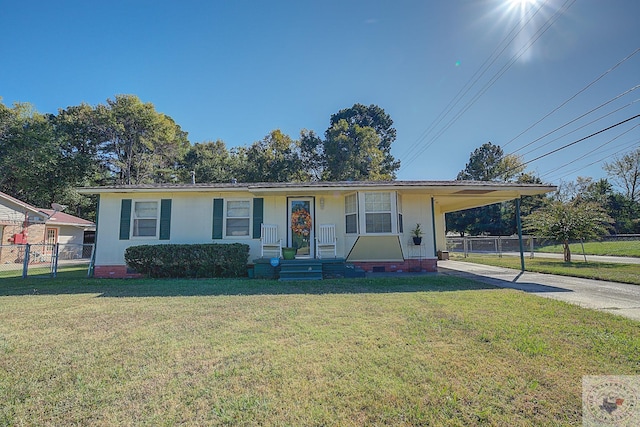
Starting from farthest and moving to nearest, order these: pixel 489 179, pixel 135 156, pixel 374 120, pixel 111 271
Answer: pixel 374 120 < pixel 489 179 < pixel 135 156 < pixel 111 271

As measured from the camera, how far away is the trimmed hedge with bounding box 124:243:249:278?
29.7ft

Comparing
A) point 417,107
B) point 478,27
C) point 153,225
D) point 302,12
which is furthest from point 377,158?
point 153,225

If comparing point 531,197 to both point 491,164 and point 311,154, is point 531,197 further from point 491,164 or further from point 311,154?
point 311,154

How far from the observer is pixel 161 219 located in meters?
9.97

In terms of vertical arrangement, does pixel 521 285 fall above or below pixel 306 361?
above

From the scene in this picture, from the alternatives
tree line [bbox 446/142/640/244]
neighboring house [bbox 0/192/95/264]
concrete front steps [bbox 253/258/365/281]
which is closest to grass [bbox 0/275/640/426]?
concrete front steps [bbox 253/258/365/281]

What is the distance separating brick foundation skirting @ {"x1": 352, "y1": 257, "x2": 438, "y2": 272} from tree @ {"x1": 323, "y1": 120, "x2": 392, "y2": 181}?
1485 cm

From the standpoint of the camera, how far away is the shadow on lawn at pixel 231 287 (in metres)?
6.70

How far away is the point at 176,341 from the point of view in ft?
12.0

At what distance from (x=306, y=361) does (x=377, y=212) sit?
675 cm

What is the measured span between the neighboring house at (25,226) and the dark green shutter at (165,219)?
8.11 m

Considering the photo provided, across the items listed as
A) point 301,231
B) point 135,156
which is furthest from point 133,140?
point 301,231

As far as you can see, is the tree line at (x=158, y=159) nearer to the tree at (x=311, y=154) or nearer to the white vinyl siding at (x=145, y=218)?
the tree at (x=311, y=154)

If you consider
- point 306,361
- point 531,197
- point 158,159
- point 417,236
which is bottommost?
point 306,361
